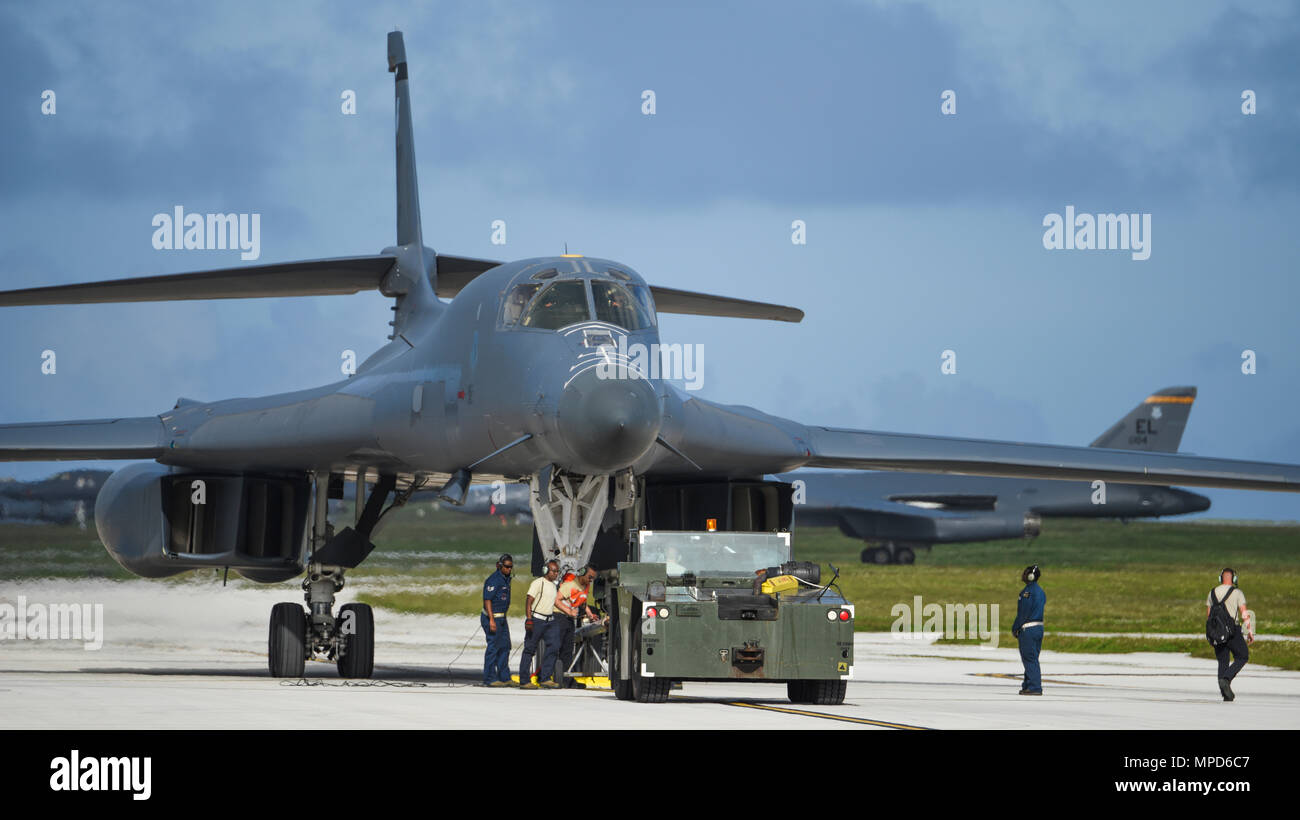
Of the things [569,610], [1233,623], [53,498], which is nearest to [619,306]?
[569,610]

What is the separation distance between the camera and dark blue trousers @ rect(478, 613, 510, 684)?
16406 mm

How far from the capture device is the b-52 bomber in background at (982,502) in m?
57.1

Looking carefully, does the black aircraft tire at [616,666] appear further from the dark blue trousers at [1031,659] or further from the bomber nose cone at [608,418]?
the dark blue trousers at [1031,659]

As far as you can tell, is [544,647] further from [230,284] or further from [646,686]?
[230,284]

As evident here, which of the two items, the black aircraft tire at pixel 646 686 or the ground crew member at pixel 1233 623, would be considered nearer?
the black aircraft tire at pixel 646 686

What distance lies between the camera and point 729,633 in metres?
12.6

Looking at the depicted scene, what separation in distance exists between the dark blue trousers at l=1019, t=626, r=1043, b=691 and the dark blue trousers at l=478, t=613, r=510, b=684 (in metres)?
5.07

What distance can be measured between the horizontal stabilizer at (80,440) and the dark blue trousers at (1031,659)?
9.16 metres

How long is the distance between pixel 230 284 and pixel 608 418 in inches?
283

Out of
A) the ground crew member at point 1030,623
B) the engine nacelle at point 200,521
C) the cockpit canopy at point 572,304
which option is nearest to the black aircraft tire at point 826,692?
the ground crew member at point 1030,623

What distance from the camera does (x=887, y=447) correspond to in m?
18.9

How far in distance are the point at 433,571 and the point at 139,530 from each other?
14.3 metres
